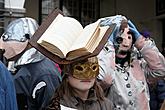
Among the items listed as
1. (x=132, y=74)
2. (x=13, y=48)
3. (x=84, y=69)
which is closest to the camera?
(x=84, y=69)

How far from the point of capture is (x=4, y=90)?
2453 mm

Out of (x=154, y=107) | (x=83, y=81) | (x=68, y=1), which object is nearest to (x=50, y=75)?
(x=83, y=81)

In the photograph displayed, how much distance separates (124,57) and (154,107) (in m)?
1.82

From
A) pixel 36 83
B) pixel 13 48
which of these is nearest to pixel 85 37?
pixel 36 83

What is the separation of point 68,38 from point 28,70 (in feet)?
2.03

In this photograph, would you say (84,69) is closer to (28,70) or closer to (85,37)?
(85,37)

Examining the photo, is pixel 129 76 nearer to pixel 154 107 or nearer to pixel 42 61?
pixel 42 61

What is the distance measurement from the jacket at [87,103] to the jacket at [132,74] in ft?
1.21

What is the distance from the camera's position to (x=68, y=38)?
2.73 metres

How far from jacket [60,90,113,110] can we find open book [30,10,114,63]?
11.0 inches

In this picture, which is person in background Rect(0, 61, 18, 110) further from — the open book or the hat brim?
the hat brim

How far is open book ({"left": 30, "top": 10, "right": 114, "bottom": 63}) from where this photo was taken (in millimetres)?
2633

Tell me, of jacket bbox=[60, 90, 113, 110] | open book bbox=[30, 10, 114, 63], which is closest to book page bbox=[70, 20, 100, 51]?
open book bbox=[30, 10, 114, 63]

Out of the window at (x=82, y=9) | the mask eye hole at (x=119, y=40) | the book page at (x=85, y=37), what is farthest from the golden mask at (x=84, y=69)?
the window at (x=82, y=9)
